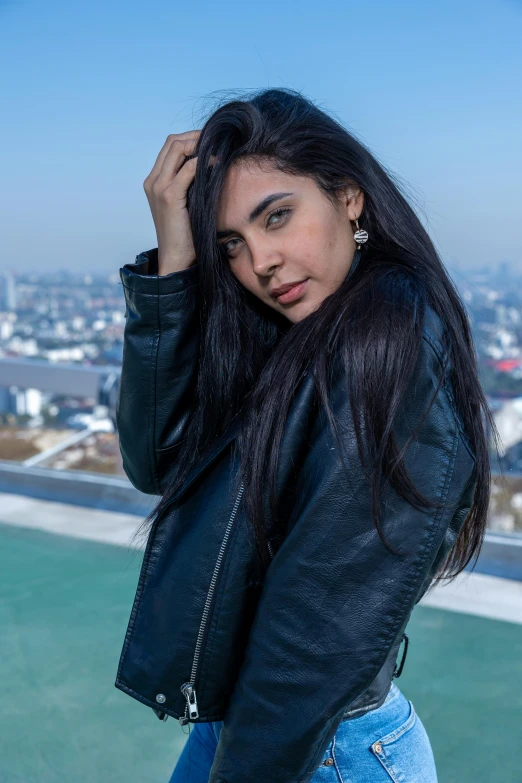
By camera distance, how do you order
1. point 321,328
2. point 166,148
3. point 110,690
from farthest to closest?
point 110,690
point 166,148
point 321,328

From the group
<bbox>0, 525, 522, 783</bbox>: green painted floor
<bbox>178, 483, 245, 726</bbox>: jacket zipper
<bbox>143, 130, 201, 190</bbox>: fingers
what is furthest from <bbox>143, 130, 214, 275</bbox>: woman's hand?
<bbox>0, 525, 522, 783</bbox>: green painted floor

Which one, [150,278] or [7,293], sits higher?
[150,278]

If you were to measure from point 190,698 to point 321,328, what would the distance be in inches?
18.9

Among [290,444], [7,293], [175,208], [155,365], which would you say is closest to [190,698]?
[290,444]

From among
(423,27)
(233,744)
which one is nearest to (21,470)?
(233,744)

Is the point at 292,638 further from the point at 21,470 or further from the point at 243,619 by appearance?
the point at 21,470

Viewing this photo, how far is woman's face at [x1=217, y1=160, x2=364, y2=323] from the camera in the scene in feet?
3.43

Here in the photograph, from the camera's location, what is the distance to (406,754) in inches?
39.8

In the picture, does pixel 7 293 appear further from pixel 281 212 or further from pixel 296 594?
pixel 296 594

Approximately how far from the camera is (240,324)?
124 centimetres

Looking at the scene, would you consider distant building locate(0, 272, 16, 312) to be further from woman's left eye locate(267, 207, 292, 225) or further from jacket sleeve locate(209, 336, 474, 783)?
jacket sleeve locate(209, 336, 474, 783)

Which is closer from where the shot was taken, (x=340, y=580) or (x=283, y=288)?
(x=340, y=580)

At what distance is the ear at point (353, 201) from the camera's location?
1.10 meters

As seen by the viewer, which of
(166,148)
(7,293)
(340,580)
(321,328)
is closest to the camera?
(340,580)
